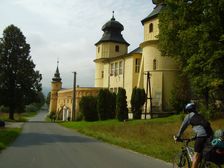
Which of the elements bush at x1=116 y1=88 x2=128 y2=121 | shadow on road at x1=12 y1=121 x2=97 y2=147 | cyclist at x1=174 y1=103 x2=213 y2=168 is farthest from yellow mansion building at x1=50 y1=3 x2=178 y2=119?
cyclist at x1=174 y1=103 x2=213 y2=168

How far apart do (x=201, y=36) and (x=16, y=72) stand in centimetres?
4640

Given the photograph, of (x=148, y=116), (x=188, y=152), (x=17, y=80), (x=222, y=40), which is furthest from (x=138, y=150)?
(x=17, y=80)

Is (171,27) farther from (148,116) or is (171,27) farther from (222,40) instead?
(148,116)

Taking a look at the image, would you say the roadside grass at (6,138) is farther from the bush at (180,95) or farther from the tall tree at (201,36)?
the bush at (180,95)

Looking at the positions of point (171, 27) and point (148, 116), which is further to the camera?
point (148, 116)

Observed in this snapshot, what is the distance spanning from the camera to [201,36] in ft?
89.0

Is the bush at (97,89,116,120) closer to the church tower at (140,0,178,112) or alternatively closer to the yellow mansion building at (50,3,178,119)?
the yellow mansion building at (50,3,178,119)

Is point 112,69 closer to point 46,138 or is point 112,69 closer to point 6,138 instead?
point 46,138

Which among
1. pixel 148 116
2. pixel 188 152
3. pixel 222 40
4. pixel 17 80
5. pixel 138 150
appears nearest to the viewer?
pixel 188 152

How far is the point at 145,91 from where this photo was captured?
56.0 m

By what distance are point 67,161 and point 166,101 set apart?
137 ft

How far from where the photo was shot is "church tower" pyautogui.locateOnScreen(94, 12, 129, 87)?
7556 centimetres

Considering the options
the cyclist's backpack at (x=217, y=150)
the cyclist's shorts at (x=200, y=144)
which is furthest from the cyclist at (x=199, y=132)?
the cyclist's backpack at (x=217, y=150)

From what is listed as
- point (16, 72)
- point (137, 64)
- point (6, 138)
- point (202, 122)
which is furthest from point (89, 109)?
point (202, 122)
